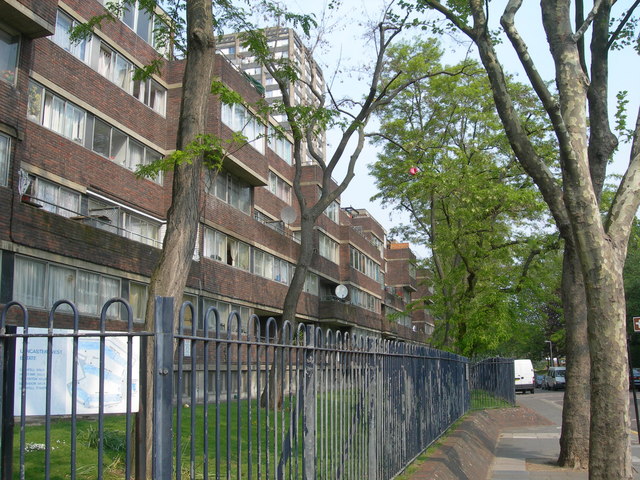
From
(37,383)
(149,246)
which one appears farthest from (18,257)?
(37,383)

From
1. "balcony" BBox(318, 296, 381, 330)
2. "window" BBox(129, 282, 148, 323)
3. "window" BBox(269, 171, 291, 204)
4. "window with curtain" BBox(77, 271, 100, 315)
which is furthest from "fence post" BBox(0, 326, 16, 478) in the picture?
"balcony" BBox(318, 296, 381, 330)

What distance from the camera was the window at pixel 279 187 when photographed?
1380 inches

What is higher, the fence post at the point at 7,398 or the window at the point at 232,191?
the window at the point at 232,191

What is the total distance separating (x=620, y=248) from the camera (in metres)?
7.97

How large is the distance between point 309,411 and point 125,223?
17364 millimetres

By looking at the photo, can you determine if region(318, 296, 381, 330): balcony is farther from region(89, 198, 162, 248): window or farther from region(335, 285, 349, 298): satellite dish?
region(89, 198, 162, 248): window

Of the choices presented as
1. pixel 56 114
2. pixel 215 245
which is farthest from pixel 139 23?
pixel 215 245

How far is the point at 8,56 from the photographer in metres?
16.3

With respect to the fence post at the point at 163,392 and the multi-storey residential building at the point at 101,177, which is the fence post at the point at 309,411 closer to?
the fence post at the point at 163,392

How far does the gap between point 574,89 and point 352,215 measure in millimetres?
50720

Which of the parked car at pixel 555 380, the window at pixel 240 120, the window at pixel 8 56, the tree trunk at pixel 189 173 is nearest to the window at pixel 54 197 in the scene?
the window at pixel 8 56

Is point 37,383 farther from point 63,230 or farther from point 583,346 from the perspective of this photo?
point 63,230

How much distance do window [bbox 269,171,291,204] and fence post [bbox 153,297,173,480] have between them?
31.5m

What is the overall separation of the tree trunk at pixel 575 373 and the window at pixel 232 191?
55.8ft
